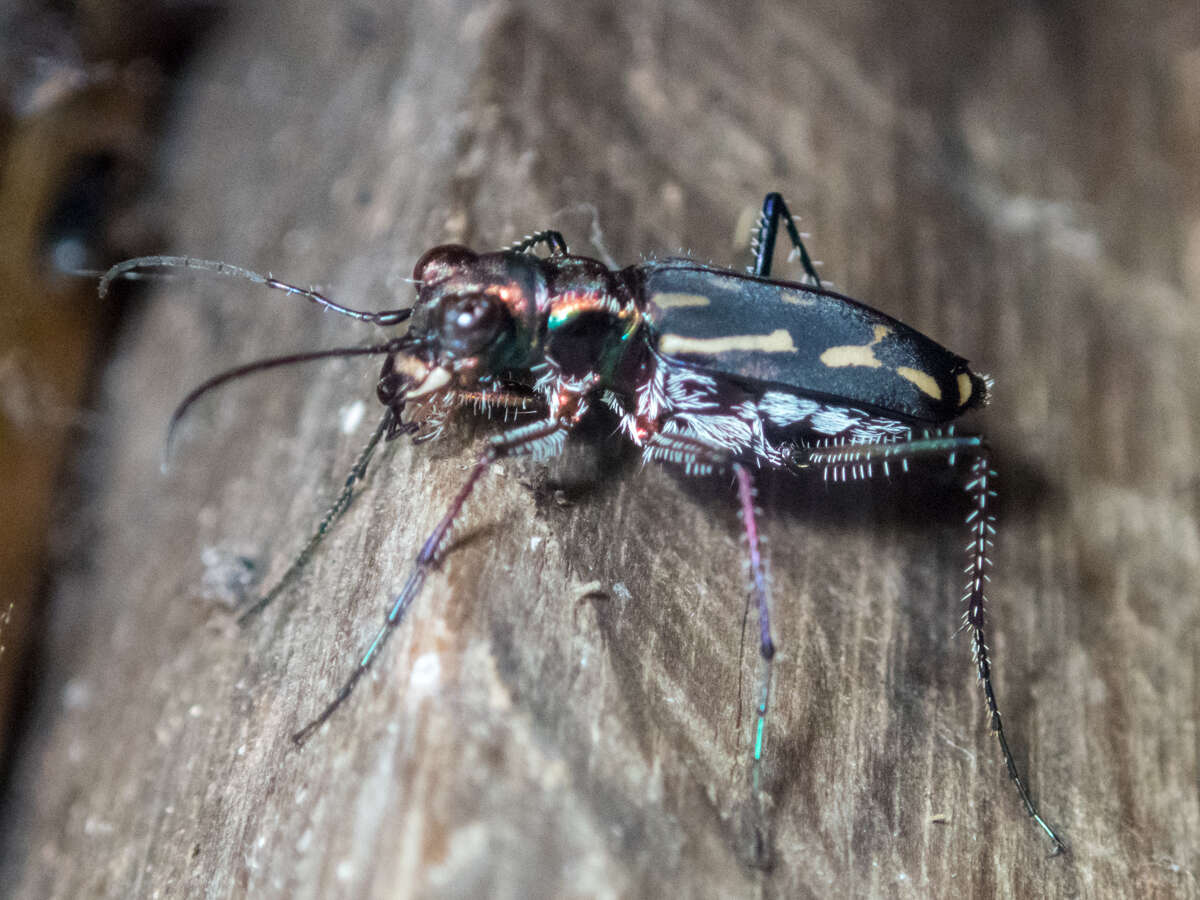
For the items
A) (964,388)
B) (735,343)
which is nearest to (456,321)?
(735,343)

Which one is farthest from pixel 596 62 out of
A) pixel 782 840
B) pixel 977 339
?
pixel 782 840

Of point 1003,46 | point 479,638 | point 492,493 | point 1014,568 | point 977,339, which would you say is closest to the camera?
point 479,638

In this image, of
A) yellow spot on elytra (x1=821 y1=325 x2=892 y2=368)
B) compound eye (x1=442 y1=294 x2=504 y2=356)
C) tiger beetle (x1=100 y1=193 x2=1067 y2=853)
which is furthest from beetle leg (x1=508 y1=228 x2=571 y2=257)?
yellow spot on elytra (x1=821 y1=325 x2=892 y2=368)

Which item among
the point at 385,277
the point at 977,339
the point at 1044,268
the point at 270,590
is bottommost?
the point at 270,590

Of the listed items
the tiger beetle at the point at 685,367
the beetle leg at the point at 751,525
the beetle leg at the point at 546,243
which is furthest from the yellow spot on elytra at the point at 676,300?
the beetle leg at the point at 751,525

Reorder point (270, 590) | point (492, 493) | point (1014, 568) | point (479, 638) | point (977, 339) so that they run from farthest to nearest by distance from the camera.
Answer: point (977, 339) → point (1014, 568) → point (270, 590) → point (492, 493) → point (479, 638)

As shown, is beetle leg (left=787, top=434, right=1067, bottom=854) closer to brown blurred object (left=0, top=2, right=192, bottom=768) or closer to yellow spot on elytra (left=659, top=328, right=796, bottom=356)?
yellow spot on elytra (left=659, top=328, right=796, bottom=356)

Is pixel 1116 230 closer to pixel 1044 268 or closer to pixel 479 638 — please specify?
pixel 1044 268

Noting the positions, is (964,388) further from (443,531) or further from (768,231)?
(443,531)
